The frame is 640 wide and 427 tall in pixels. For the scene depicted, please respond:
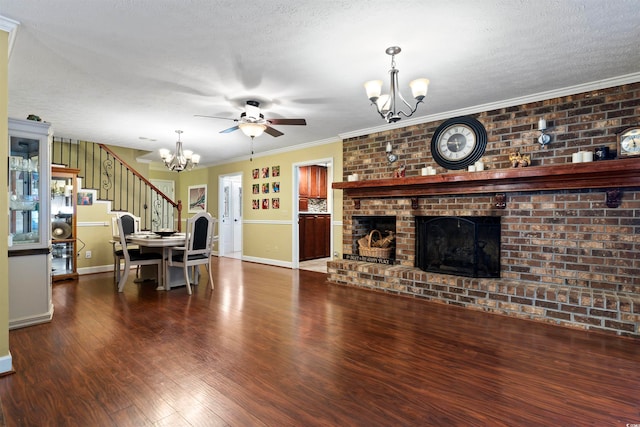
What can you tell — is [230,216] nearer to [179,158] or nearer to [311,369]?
[179,158]

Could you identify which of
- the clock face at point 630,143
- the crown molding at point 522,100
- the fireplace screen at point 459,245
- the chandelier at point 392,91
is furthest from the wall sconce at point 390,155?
the clock face at point 630,143

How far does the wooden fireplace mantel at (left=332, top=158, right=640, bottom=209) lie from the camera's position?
124 inches

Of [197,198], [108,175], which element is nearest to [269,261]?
[197,198]

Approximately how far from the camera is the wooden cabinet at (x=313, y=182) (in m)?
7.34

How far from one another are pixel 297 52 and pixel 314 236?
5.16 m

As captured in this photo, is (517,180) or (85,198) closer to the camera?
(517,180)

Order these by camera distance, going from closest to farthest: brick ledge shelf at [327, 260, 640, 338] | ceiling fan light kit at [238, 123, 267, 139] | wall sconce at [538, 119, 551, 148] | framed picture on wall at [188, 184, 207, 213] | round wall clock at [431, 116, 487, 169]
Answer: brick ledge shelf at [327, 260, 640, 338]
wall sconce at [538, 119, 551, 148]
ceiling fan light kit at [238, 123, 267, 139]
round wall clock at [431, 116, 487, 169]
framed picture on wall at [188, 184, 207, 213]

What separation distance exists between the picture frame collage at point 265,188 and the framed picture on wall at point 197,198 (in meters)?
2.00

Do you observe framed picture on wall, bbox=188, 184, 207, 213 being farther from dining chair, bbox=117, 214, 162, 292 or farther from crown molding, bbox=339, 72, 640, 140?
crown molding, bbox=339, 72, 640, 140

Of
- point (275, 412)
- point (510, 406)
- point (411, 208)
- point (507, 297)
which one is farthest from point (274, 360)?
point (411, 208)

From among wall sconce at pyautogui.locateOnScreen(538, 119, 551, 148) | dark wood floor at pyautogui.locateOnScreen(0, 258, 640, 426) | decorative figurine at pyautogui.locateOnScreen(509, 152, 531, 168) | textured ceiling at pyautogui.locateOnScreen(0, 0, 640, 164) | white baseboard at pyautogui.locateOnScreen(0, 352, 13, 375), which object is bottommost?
dark wood floor at pyautogui.locateOnScreen(0, 258, 640, 426)

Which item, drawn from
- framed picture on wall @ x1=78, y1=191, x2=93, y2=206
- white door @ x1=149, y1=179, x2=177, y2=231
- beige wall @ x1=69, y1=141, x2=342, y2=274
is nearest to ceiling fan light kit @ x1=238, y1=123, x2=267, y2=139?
beige wall @ x1=69, y1=141, x2=342, y2=274

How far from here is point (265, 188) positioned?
286 inches

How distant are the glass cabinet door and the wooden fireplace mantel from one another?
3.77 meters
